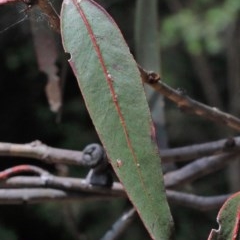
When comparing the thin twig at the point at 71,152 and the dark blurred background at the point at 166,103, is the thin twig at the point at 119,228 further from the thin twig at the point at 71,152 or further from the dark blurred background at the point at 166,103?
the dark blurred background at the point at 166,103

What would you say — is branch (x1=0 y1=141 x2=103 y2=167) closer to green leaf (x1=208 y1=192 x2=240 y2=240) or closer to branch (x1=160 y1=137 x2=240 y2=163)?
branch (x1=160 y1=137 x2=240 y2=163)

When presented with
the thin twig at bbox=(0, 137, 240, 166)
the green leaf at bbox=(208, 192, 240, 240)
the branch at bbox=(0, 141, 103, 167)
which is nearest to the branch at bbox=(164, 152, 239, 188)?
the thin twig at bbox=(0, 137, 240, 166)

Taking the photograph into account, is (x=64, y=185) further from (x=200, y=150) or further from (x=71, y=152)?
(x=200, y=150)

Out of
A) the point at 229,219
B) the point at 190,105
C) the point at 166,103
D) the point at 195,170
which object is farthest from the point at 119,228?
the point at 166,103

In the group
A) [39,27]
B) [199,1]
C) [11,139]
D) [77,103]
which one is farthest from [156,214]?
[199,1]

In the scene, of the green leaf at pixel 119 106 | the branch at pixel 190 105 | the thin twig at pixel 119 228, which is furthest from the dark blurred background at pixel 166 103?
the green leaf at pixel 119 106
